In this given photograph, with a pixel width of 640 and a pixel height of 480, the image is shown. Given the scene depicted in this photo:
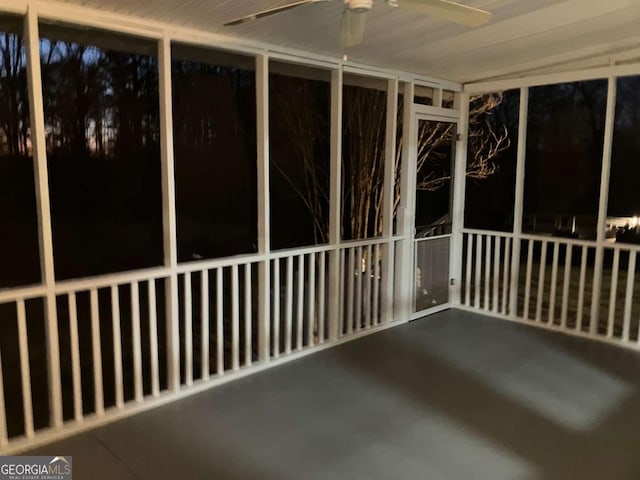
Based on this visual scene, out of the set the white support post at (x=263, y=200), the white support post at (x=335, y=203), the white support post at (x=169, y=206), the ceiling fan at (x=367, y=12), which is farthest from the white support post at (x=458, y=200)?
the white support post at (x=169, y=206)

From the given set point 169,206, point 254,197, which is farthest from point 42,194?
point 254,197

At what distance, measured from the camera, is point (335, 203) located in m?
4.13

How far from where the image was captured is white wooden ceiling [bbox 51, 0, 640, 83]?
2.82m

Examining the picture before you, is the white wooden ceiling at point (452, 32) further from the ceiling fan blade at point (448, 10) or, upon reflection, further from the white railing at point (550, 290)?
the white railing at point (550, 290)

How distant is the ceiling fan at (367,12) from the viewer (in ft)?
7.30

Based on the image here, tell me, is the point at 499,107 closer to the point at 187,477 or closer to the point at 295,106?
the point at 295,106

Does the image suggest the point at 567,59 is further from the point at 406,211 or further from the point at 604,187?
the point at 406,211

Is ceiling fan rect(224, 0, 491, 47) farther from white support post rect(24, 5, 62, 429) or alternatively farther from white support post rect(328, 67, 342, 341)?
white support post rect(328, 67, 342, 341)

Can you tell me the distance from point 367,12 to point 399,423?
7.58ft

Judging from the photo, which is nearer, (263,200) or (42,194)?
(42,194)

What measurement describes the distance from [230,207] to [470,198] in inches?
106

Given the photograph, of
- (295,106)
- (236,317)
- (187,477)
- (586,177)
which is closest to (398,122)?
(295,106)

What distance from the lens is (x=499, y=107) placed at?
5.27m

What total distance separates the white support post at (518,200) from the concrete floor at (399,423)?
3.08 ft
